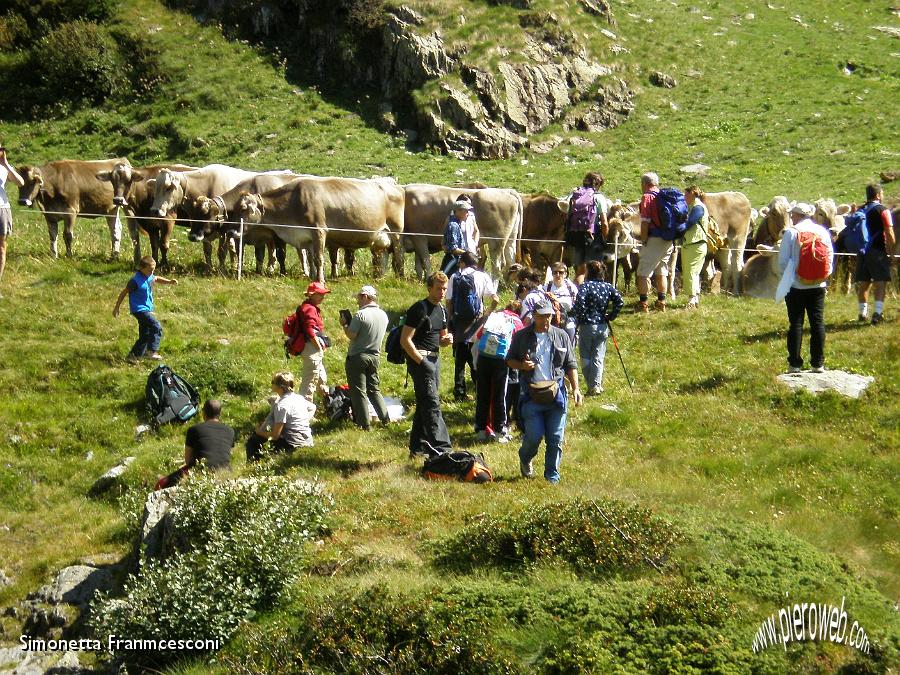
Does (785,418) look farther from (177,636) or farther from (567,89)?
(567,89)

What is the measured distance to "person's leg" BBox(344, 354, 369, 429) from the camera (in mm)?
14008

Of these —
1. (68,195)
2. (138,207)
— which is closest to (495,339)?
(138,207)

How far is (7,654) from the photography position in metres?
11.1

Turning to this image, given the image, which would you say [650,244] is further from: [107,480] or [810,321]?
[107,480]

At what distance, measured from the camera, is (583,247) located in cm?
1973

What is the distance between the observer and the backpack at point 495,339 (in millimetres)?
13094

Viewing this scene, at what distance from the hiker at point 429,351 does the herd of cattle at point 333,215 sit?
8.62 metres

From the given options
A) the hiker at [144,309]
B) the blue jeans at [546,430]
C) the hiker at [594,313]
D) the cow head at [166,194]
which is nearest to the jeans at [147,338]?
the hiker at [144,309]

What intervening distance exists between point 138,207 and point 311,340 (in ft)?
30.2

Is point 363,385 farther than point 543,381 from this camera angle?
Yes

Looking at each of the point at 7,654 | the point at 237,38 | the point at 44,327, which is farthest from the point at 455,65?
the point at 7,654

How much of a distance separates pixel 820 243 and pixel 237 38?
32.2 meters

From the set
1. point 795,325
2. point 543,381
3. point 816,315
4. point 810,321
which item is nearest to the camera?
point 543,381
